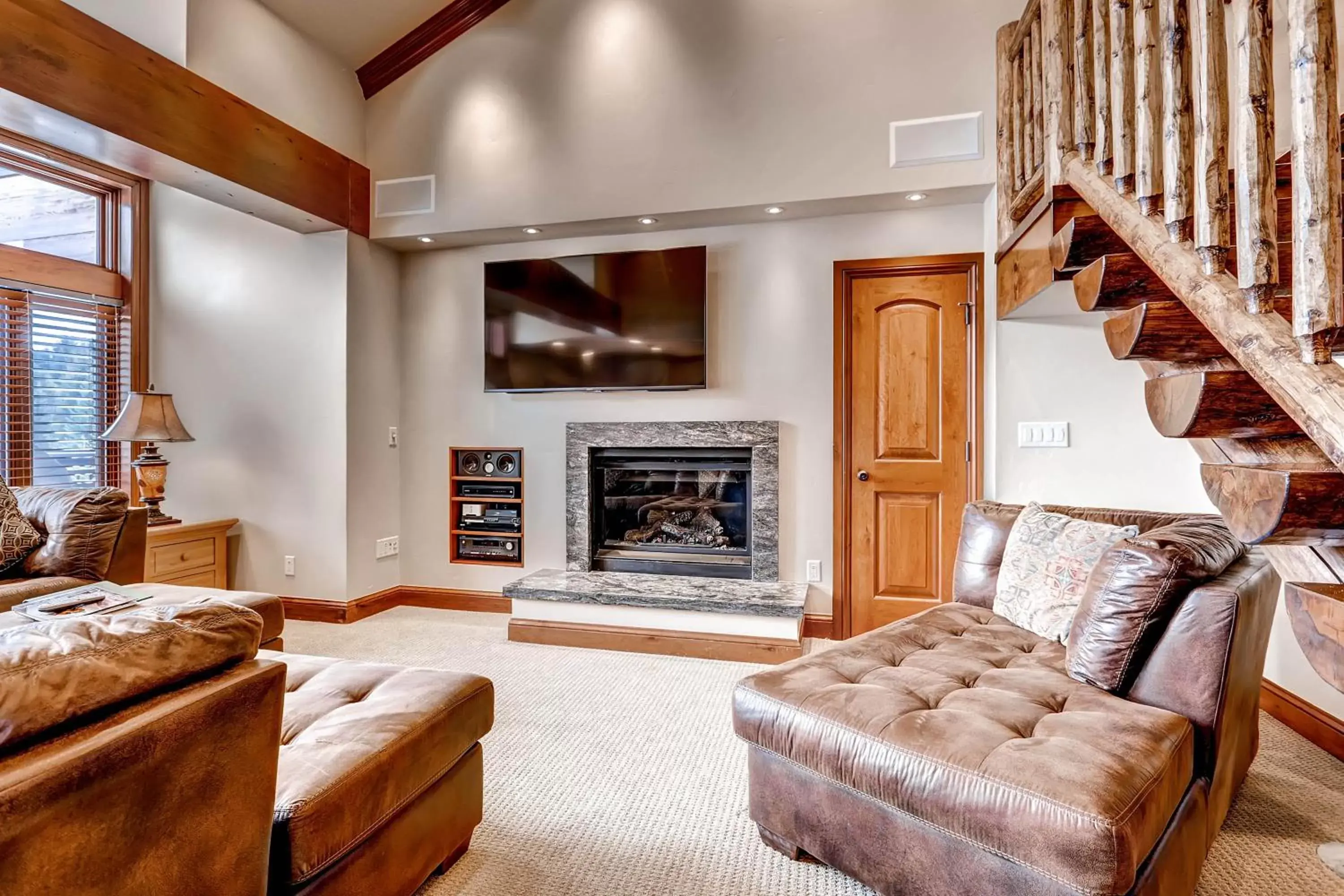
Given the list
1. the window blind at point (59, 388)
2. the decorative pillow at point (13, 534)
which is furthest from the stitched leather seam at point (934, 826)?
the window blind at point (59, 388)

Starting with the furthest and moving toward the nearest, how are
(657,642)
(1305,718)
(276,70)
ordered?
(276,70)
(657,642)
(1305,718)

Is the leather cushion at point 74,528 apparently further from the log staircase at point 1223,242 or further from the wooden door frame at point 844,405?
the log staircase at point 1223,242

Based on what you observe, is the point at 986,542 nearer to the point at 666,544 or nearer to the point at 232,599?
the point at 666,544

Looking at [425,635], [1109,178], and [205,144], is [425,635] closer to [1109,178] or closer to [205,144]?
[205,144]

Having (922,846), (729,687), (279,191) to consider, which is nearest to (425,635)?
(729,687)

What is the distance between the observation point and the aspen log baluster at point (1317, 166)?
4.09 ft

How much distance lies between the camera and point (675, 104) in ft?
11.9

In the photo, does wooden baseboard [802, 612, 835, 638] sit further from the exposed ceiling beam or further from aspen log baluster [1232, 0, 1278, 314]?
the exposed ceiling beam

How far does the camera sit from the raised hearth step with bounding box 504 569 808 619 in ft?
10.9

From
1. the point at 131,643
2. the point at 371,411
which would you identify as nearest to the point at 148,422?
the point at 371,411

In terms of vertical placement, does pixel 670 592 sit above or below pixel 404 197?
below

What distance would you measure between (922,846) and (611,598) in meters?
2.25

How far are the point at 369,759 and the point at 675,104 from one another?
11.2 feet

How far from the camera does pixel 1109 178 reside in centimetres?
211
